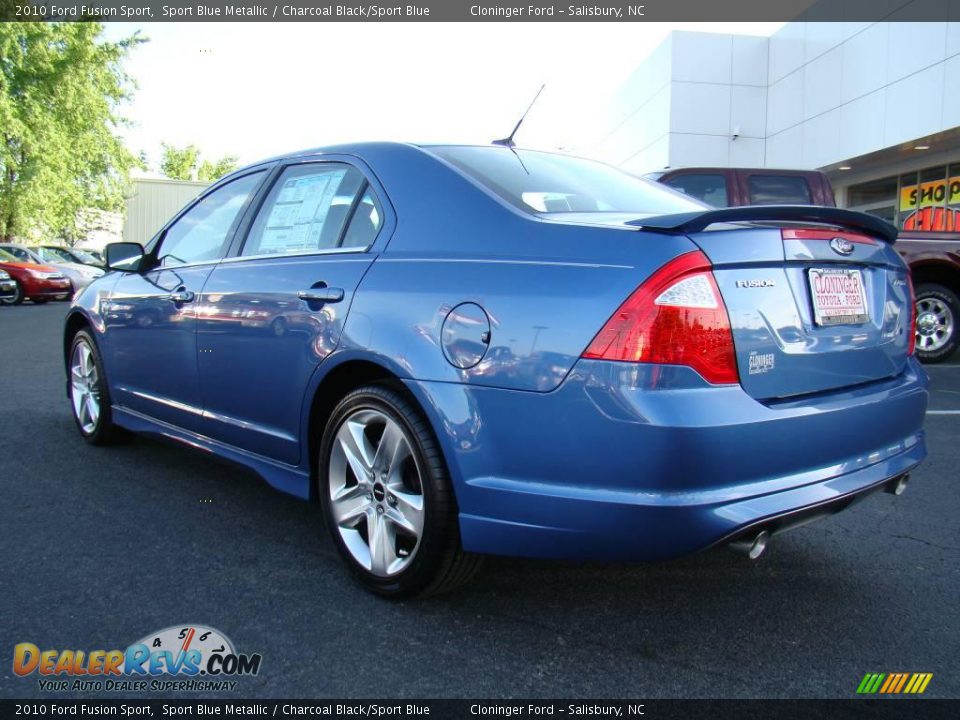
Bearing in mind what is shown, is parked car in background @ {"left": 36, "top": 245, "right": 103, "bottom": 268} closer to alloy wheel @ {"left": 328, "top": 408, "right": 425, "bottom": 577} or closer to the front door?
the front door

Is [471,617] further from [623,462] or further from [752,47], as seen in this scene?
[752,47]

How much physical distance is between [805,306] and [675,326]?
50cm

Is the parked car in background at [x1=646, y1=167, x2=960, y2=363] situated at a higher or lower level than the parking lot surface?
higher

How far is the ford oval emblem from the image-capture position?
252cm

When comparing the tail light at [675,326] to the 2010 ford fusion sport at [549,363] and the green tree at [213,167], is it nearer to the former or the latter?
the 2010 ford fusion sport at [549,363]

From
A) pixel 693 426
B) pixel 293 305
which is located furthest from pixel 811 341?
pixel 293 305

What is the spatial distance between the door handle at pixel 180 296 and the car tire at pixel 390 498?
1232 mm

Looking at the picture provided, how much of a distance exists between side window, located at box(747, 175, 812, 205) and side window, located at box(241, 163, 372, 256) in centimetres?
593

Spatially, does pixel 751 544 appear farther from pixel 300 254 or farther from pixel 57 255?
pixel 57 255

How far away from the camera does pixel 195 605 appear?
107 inches

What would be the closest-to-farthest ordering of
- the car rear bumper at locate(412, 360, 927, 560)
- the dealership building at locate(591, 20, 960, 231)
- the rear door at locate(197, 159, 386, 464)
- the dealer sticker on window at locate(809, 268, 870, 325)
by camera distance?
1. the car rear bumper at locate(412, 360, 927, 560)
2. the dealer sticker on window at locate(809, 268, 870, 325)
3. the rear door at locate(197, 159, 386, 464)
4. the dealership building at locate(591, 20, 960, 231)

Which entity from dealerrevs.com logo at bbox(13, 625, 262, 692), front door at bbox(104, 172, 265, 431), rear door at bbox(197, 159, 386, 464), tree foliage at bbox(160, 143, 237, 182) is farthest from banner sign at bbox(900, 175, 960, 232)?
tree foliage at bbox(160, 143, 237, 182)

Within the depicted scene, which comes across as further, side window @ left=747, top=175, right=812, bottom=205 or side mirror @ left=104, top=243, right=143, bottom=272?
side window @ left=747, top=175, right=812, bottom=205

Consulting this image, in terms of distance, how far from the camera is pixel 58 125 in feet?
89.2
